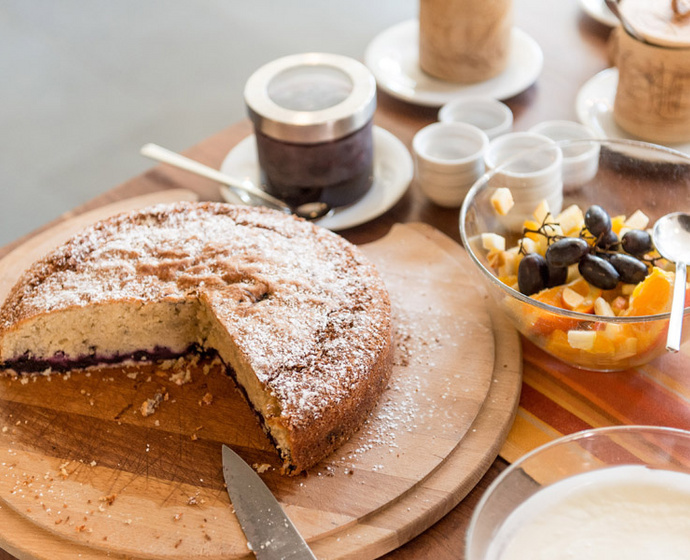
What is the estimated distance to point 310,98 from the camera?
270 centimetres

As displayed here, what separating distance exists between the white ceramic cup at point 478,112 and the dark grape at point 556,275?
0.97 m

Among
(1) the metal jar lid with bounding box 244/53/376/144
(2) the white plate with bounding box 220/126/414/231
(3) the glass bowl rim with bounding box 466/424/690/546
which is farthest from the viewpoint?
(2) the white plate with bounding box 220/126/414/231

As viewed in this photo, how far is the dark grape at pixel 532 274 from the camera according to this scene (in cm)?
215

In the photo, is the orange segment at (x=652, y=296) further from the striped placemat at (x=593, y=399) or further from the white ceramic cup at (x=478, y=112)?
the white ceramic cup at (x=478, y=112)

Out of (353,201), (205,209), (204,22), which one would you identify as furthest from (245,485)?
(204,22)

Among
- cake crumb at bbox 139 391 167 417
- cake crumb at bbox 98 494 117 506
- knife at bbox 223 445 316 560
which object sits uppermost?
knife at bbox 223 445 316 560

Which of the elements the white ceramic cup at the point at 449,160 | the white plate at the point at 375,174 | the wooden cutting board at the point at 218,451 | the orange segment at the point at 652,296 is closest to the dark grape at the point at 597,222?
the orange segment at the point at 652,296

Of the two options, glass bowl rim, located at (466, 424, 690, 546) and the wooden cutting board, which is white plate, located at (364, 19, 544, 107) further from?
glass bowl rim, located at (466, 424, 690, 546)

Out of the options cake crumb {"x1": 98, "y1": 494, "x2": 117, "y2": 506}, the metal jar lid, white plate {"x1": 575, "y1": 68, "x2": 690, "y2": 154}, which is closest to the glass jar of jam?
the metal jar lid

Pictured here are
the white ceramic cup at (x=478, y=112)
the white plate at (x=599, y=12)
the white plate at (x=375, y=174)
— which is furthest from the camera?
the white plate at (x=599, y=12)

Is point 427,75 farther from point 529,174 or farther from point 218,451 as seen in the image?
point 218,451

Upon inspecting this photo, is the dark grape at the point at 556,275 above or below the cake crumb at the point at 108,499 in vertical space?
above

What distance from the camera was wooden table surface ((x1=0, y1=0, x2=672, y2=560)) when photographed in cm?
283

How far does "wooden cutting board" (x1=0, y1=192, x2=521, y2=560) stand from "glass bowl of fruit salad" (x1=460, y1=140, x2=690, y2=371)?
0.18 metres
